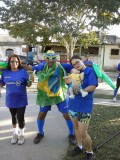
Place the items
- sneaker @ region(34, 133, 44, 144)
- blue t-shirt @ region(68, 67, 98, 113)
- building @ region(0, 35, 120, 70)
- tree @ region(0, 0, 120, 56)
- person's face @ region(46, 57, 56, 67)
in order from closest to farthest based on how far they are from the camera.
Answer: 1. blue t-shirt @ region(68, 67, 98, 113)
2. person's face @ region(46, 57, 56, 67)
3. sneaker @ region(34, 133, 44, 144)
4. tree @ region(0, 0, 120, 56)
5. building @ region(0, 35, 120, 70)

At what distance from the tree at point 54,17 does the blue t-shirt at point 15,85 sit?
16902mm

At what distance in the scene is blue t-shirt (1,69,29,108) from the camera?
16.5ft

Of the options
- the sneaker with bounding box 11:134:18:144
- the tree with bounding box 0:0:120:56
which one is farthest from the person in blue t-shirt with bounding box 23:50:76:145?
the tree with bounding box 0:0:120:56

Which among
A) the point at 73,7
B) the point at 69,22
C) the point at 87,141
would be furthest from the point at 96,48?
the point at 87,141

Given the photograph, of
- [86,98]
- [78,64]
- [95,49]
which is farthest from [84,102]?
[95,49]

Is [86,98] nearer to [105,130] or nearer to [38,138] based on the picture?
[38,138]

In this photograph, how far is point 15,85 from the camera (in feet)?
16.6

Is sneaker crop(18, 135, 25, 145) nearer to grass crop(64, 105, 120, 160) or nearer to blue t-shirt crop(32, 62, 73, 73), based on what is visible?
grass crop(64, 105, 120, 160)

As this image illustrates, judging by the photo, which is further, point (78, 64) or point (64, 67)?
point (64, 67)

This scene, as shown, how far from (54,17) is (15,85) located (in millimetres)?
18870

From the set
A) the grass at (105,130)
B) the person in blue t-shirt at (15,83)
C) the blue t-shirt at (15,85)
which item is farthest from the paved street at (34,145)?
the blue t-shirt at (15,85)

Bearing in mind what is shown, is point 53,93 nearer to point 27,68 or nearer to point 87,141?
point 27,68

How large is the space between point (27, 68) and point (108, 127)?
258cm

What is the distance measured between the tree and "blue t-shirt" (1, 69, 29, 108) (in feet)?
55.5
